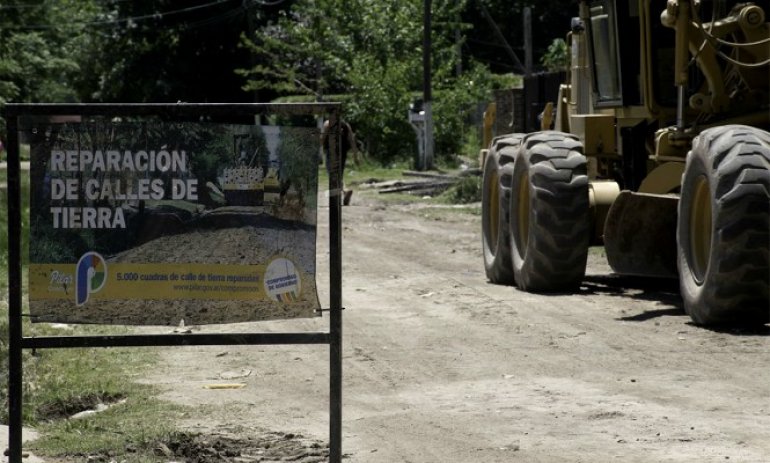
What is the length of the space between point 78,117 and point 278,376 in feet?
11.8

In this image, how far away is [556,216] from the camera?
12.6 metres

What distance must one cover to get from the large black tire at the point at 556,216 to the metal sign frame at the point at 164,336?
6.54 m

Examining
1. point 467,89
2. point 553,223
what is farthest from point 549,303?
point 467,89

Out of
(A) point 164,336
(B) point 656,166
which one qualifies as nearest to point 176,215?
(A) point 164,336

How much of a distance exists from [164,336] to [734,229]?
5001mm

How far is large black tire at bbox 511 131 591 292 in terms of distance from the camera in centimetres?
1259

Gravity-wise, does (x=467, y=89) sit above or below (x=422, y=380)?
above

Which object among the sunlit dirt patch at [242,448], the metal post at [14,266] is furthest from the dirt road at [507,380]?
the metal post at [14,266]

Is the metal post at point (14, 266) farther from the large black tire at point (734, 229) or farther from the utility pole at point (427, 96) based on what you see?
the utility pole at point (427, 96)

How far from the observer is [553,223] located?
1258 cm

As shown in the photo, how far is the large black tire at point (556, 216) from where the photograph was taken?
41.3 ft

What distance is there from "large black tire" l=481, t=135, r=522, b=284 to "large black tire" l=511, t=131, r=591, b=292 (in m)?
0.84

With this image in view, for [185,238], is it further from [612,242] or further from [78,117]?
[612,242]

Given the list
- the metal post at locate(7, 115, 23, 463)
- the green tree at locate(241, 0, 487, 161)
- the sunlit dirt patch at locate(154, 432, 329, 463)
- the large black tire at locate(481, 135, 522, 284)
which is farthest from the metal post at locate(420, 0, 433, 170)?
the metal post at locate(7, 115, 23, 463)
